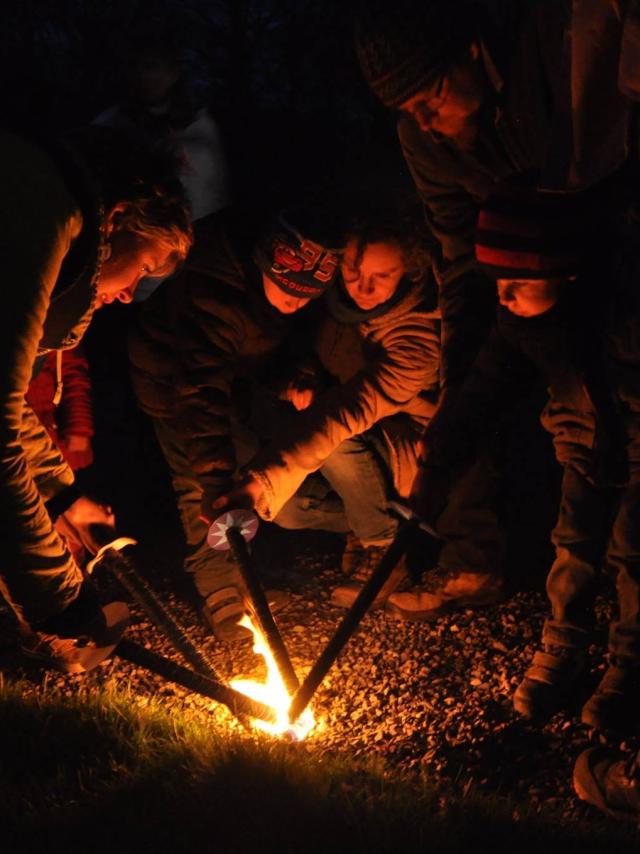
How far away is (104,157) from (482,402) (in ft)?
5.51

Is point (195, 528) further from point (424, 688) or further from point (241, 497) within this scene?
point (424, 688)

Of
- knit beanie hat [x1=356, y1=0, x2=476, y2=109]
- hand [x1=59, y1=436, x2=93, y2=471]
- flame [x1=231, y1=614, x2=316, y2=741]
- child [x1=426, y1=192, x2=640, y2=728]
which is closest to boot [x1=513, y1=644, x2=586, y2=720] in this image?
child [x1=426, y1=192, x2=640, y2=728]

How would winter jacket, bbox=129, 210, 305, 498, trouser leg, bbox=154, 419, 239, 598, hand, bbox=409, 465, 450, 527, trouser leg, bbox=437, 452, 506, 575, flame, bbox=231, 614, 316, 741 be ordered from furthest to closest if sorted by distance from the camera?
1. trouser leg, bbox=154, 419, 239, 598
2. trouser leg, bbox=437, 452, 506, 575
3. winter jacket, bbox=129, 210, 305, 498
4. hand, bbox=409, 465, 450, 527
5. flame, bbox=231, 614, 316, 741

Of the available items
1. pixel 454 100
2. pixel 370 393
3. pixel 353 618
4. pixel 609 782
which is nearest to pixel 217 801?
pixel 353 618

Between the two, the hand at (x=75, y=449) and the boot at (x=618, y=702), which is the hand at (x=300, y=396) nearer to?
the hand at (x=75, y=449)

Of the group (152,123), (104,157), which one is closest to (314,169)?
(152,123)

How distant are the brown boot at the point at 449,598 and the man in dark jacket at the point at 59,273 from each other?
60.3 inches

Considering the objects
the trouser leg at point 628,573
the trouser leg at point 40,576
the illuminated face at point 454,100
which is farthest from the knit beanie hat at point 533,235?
the trouser leg at point 40,576

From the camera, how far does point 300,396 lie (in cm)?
407

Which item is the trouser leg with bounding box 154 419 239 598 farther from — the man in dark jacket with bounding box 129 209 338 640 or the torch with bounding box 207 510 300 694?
the torch with bounding box 207 510 300 694

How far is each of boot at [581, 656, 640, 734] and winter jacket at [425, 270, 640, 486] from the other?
0.68 meters

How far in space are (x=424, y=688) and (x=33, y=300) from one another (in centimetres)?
225

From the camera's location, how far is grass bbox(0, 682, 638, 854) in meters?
2.60

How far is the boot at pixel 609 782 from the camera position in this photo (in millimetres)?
2689
